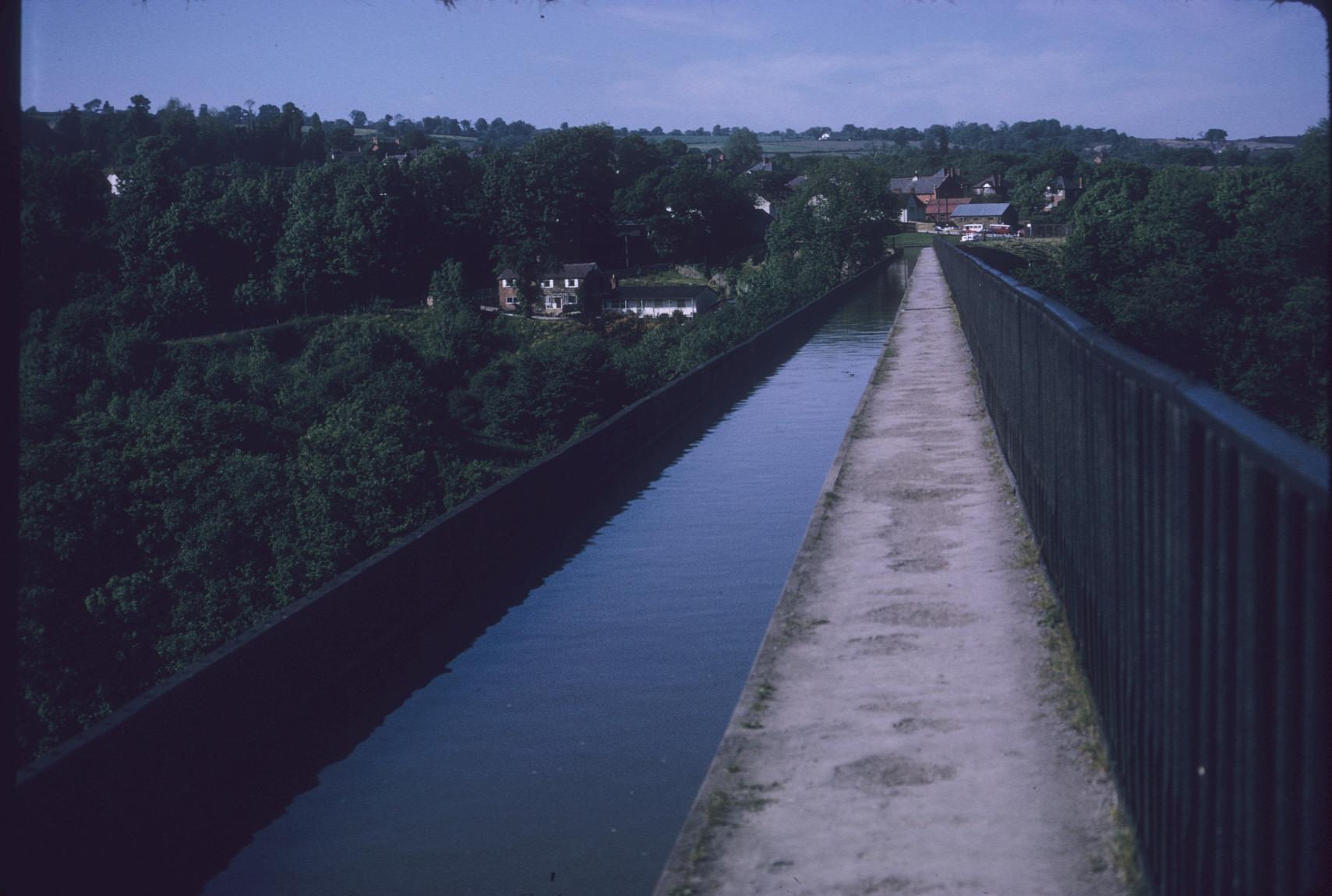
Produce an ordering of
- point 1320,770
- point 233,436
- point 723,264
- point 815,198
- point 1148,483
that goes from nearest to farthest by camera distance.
Answer: point 1320,770 → point 1148,483 → point 233,436 → point 815,198 → point 723,264

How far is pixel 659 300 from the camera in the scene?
11275cm

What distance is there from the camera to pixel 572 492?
33.8ft

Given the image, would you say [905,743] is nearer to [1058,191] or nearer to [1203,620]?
[1203,620]

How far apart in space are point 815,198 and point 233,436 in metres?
36.6

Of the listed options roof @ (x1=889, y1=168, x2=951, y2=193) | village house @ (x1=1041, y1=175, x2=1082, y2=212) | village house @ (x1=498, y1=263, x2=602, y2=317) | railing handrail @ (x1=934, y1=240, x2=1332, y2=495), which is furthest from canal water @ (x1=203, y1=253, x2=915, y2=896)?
roof @ (x1=889, y1=168, x2=951, y2=193)

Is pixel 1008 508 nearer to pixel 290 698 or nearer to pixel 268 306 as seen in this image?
pixel 290 698

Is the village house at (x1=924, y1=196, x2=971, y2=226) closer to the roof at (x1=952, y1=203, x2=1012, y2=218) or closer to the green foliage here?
the roof at (x1=952, y1=203, x2=1012, y2=218)

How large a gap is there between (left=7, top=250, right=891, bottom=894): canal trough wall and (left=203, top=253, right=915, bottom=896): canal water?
254mm

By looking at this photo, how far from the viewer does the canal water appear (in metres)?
4.43

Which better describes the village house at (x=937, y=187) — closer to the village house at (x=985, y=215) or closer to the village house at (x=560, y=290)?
the village house at (x=985, y=215)

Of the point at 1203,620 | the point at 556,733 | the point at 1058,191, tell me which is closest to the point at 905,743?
the point at 556,733

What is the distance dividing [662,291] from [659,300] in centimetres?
89

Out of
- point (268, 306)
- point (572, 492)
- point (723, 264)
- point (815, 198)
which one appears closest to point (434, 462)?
point (815, 198)

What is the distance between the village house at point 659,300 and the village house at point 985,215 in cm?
5414
